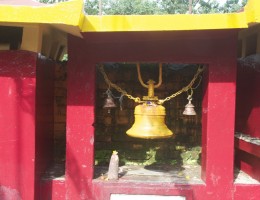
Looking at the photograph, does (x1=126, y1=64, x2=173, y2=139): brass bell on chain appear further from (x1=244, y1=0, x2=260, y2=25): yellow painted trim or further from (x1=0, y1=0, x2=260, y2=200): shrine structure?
(x1=244, y1=0, x2=260, y2=25): yellow painted trim

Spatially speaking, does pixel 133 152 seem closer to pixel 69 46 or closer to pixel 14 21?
pixel 69 46

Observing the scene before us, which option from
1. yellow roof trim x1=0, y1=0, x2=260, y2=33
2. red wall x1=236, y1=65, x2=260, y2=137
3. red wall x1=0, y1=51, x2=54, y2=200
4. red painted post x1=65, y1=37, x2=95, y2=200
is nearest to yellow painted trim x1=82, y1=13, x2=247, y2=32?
yellow roof trim x1=0, y1=0, x2=260, y2=33

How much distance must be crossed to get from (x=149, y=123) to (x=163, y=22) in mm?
1258

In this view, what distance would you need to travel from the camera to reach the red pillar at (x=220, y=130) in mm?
4238

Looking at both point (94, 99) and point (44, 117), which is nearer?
point (94, 99)

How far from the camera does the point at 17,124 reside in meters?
4.06

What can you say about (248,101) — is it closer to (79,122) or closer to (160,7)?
(79,122)

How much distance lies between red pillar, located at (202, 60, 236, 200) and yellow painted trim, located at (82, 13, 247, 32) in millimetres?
688

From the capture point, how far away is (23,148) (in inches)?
161

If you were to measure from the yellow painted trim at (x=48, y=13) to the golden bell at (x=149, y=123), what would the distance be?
1384mm

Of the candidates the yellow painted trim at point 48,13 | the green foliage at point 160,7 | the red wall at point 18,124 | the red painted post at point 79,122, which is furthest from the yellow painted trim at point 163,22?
the green foliage at point 160,7

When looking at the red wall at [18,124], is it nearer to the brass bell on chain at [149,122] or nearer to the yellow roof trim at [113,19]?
the yellow roof trim at [113,19]

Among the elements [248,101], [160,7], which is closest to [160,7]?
[160,7]

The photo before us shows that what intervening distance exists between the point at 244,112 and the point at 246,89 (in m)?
0.37
